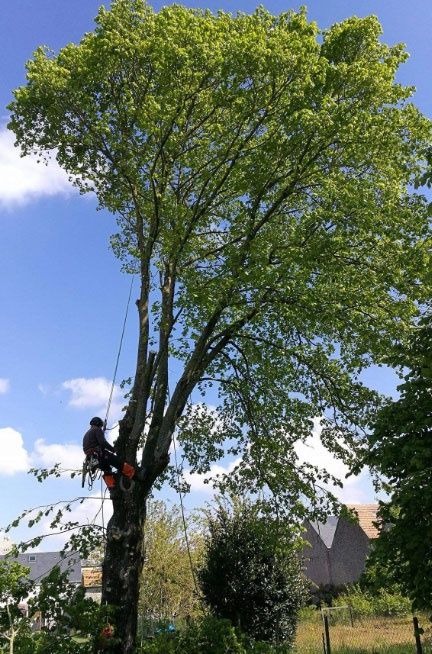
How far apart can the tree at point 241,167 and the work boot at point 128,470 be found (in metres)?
0.39

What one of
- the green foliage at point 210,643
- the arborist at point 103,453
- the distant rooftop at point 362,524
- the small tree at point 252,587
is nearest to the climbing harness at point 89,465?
the arborist at point 103,453

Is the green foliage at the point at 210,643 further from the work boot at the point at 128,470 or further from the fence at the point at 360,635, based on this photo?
the fence at the point at 360,635

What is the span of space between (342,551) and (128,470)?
3230 centimetres

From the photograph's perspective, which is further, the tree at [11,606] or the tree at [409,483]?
the tree at [11,606]

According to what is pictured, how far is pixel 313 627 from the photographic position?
70.4 feet

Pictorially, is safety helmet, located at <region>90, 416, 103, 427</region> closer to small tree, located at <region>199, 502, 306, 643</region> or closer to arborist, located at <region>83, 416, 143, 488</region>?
arborist, located at <region>83, 416, 143, 488</region>

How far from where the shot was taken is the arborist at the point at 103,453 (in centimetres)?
1005

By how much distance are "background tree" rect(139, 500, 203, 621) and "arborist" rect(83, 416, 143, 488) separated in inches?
651

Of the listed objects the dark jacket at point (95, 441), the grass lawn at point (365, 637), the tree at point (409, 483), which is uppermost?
the dark jacket at point (95, 441)

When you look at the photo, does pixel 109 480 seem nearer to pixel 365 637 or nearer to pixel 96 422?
pixel 96 422

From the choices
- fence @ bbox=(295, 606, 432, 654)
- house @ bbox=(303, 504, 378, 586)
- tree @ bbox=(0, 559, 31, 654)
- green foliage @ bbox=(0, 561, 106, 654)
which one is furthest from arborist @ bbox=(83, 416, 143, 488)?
house @ bbox=(303, 504, 378, 586)

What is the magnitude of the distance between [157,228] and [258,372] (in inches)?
167

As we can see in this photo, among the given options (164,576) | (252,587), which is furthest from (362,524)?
(252,587)

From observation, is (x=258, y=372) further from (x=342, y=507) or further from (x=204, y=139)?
(x=204, y=139)
